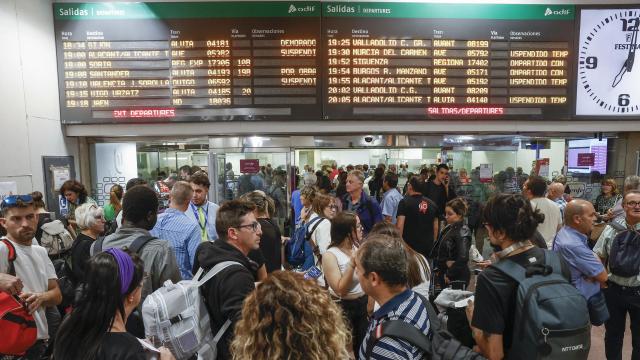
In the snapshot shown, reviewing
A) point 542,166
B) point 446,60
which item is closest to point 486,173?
point 542,166

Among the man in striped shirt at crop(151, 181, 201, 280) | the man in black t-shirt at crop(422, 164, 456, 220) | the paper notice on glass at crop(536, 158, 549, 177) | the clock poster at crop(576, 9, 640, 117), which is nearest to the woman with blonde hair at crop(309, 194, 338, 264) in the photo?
the man in striped shirt at crop(151, 181, 201, 280)

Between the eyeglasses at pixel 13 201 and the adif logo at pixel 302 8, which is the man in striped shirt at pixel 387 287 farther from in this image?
the adif logo at pixel 302 8

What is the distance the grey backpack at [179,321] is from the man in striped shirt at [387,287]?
0.72 metres

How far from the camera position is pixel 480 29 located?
477 centimetres

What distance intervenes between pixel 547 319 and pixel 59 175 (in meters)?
5.49

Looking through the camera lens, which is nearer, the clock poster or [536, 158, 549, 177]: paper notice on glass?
the clock poster

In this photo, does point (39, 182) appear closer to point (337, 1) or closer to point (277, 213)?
point (277, 213)

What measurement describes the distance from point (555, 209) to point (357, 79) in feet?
9.32

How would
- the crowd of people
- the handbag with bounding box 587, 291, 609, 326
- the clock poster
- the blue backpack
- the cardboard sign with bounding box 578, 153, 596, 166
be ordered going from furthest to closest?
the cardboard sign with bounding box 578, 153, 596, 166
the clock poster
the blue backpack
the handbag with bounding box 587, 291, 609, 326
the crowd of people

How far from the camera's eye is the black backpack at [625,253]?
2705 millimetres

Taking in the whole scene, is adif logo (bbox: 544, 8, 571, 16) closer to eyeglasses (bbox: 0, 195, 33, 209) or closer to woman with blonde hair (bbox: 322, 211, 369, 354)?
woman with blonde hair (bbox: 322, 211, 369, 354)

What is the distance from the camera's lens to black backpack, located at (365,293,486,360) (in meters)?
1.40

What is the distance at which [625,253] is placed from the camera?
8.97 feet

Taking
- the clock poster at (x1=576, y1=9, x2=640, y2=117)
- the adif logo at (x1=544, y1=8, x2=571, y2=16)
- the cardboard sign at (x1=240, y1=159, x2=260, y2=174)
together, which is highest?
the adif logo at (x1=544, y1=8, x2=571, y2=16)
